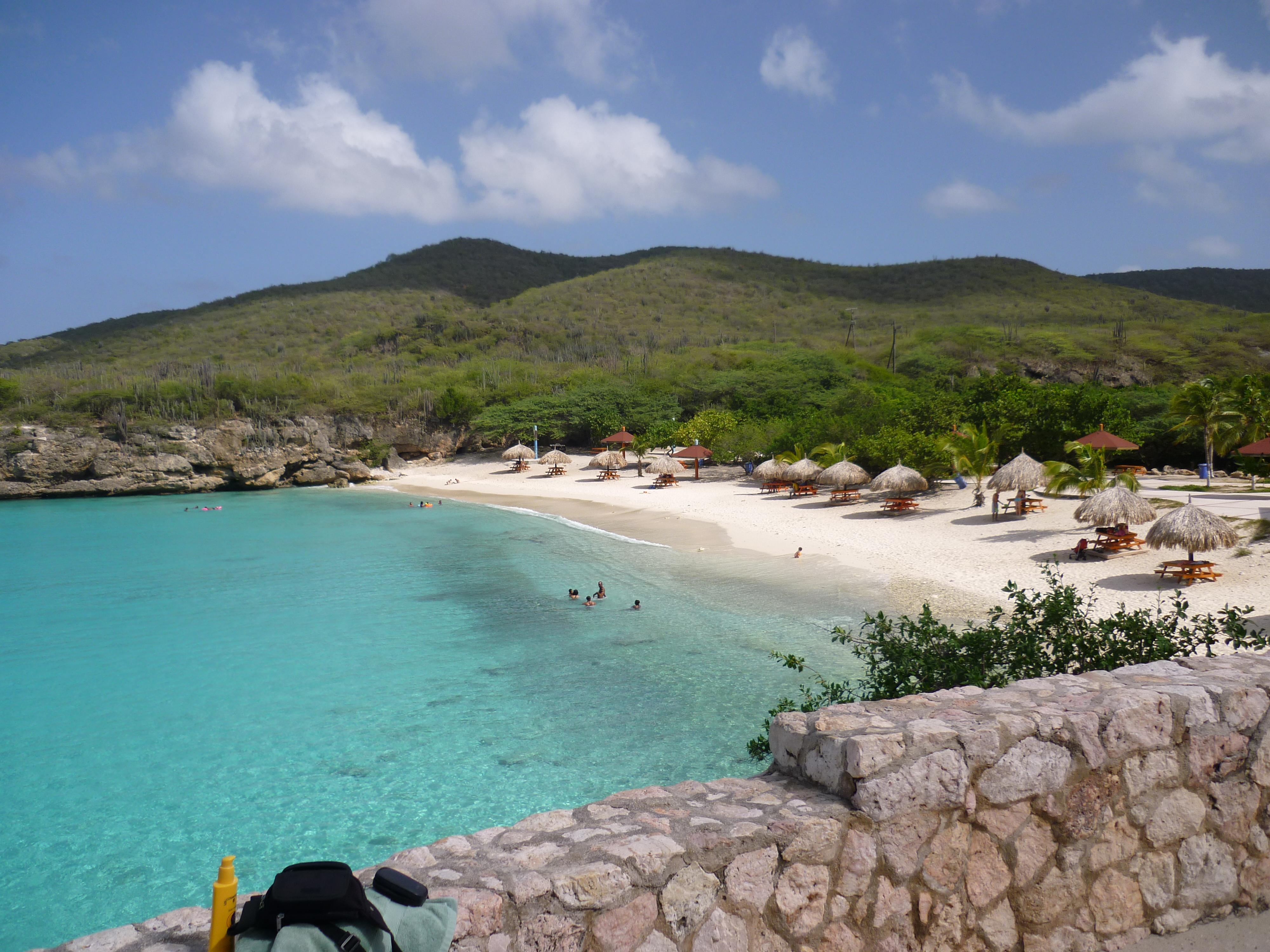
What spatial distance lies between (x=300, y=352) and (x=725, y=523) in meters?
63.3

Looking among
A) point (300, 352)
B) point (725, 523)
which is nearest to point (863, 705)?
point (725, 523)

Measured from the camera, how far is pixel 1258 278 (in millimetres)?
106438

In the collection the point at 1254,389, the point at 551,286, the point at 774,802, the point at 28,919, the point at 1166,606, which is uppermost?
the point at 551,286

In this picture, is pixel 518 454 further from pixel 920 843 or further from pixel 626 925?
pixel 626 925

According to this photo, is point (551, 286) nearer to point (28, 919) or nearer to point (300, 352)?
point (300, 352)

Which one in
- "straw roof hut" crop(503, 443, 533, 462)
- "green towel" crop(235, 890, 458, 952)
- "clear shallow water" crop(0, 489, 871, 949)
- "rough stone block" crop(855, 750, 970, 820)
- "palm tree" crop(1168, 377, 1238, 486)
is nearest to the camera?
"green towel" crop(235, 890, 458, 952)

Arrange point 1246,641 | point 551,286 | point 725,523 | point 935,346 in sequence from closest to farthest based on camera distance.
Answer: point 1246,641
point 725,523
point 935,346
point 551,286

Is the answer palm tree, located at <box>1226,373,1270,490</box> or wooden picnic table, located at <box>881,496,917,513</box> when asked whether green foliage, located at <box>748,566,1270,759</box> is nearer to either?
wooden picnic table, located at <box>881,496,917,513</box>

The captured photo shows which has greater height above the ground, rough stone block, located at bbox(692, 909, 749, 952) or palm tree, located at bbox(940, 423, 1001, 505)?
palm tree, located at bbox(940, 423, 1001, 505)

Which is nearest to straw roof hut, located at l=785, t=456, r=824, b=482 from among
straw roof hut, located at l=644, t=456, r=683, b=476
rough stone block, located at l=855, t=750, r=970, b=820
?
straw roof hut, located at l=644, t=456, r=683, b=476

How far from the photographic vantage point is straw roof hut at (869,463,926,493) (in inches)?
941

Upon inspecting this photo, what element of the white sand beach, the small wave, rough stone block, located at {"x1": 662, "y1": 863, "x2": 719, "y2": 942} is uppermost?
rough stone block, located at {"x1": 662, "y1": 863, "x2": 719, "y2": 942}

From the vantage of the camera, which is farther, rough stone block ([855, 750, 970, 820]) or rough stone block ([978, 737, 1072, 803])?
rough stone block ([978, 737, 1072, 803])

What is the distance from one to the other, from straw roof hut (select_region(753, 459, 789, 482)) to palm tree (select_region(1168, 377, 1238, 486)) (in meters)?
14.3
